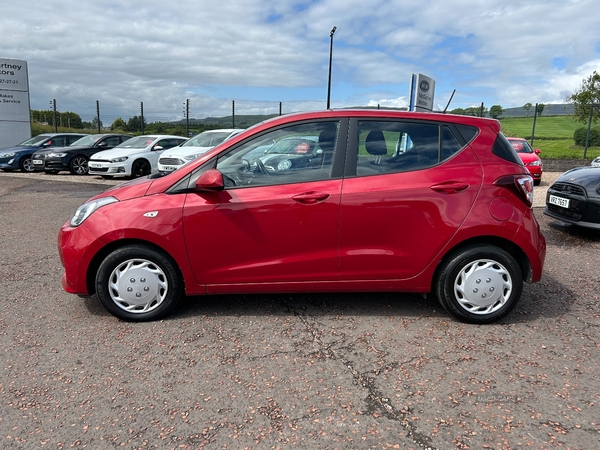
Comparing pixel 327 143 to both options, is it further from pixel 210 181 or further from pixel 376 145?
pixel 210 181

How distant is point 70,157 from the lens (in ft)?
53.6

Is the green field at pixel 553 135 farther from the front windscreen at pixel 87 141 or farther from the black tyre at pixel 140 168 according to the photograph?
the front windscreen at pixel 87 141

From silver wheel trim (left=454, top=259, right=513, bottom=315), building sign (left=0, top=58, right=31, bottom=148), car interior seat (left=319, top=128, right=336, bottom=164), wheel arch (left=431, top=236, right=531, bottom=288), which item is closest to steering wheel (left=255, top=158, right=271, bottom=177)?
car interior seat (left=319, top=128, right=336, bottom=164)

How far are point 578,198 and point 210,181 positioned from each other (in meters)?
5.83

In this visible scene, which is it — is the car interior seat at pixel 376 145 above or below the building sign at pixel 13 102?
below

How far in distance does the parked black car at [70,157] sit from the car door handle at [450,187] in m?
15.6

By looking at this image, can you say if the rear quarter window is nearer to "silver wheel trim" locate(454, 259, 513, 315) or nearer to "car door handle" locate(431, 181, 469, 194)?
"car door handle" locate(431, 181, 469, 194)

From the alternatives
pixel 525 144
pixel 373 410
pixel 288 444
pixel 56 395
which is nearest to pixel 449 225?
pixel 373 410

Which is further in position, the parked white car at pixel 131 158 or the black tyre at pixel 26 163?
the black tyre at pixel 26 163

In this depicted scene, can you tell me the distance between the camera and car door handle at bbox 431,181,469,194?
12.1 feet

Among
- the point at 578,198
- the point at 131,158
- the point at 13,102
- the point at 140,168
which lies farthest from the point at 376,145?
the point at 13,102

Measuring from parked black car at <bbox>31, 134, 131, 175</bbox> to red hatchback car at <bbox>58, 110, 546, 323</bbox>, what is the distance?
46.3 ft

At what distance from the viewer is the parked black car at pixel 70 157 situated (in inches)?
640

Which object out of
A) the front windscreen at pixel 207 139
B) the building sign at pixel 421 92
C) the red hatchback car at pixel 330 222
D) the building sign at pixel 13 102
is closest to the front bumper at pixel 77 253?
the red hatchback car at pixel 330 222
